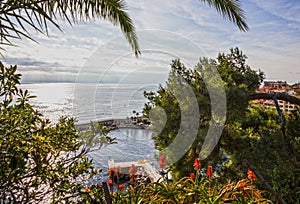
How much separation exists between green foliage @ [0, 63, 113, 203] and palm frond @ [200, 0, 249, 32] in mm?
1728

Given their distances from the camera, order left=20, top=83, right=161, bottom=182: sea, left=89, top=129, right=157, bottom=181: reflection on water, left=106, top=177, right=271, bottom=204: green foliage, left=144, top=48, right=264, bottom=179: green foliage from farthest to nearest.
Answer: left=89, top=129, right=157, bottom=181: reflection on water → left=144, top=48, right=264, bottom=179: green foliage → left=20, top=83, right=161, bottom=182: sea → left=106, top=177, right=271, bottom=204: green foliage

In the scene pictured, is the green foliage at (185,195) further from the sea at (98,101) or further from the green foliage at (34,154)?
the sea at (98,101)

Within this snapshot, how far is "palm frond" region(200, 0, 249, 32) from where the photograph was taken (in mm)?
2352

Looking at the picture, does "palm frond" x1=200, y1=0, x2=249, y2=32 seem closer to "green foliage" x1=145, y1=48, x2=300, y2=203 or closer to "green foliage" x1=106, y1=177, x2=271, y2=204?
"green foliage" x1=145, y1=48, x2=300, y2=203

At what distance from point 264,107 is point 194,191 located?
14.3 feet

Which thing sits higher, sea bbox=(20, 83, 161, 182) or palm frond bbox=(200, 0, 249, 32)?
palm frond bbox=(200, 0, 249, 32)

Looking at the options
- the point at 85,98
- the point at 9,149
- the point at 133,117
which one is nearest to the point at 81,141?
the point at 9,149

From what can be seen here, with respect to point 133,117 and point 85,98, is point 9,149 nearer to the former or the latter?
point 85,98

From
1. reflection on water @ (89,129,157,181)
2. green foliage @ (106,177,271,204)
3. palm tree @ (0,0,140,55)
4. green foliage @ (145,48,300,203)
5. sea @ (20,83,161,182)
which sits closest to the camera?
green foliage @ (106,177,271,204)

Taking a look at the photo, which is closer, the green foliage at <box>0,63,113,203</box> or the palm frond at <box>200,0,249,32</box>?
the green foliage at <box>0,63,113,203</box>

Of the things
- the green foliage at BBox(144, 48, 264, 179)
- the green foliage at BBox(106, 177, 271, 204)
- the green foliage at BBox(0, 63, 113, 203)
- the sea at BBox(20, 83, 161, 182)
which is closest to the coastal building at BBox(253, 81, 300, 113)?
the green foliage at BBox(144, 48, 264, 179)

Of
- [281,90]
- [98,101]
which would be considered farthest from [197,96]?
[98,101]

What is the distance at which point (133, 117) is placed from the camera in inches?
171

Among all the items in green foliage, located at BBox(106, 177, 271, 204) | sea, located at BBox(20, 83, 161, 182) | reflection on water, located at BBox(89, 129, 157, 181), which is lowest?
reflection on water, located at BBox(89, 129, 157, 181)
